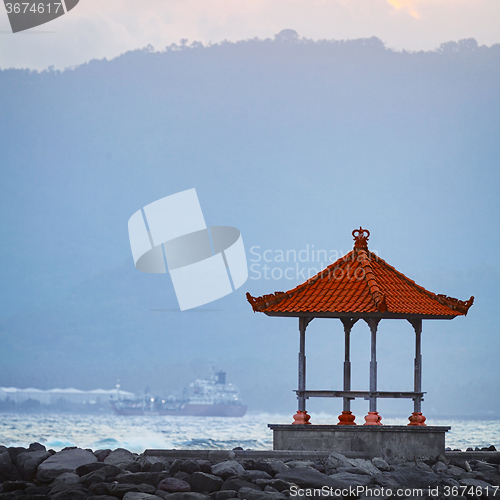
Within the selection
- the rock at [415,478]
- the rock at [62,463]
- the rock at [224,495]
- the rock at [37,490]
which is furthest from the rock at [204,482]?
the rock at [415,478]

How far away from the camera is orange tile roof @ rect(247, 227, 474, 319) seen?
18500 millimetres

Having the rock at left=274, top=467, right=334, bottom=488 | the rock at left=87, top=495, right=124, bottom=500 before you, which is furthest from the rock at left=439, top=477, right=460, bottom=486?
the rock at left=87, top=495, right=124, bottom=500

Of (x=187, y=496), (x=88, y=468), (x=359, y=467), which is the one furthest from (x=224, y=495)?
(x=359, y=467)

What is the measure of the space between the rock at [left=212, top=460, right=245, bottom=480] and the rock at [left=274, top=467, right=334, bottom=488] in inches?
30.1

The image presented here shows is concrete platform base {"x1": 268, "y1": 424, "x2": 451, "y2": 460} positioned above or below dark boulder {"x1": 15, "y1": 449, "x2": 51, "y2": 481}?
above

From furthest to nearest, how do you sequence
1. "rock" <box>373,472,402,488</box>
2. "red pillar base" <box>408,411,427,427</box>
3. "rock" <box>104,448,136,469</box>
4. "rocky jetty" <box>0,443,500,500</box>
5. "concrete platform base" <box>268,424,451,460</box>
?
"red pillar base" <box>408,411,427,427</box> → "concrete platform base" <box>268,424,451,460</box> → "rock" <box>104,448,136,469</box> → "rock" <box>373,472,402,488</box> → "rocky jetty" <box>0,443,500,500</box>

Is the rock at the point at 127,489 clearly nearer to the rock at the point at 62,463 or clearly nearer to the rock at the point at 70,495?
the rock at the point at 70,495

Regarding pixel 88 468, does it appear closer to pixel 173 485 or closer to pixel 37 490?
pixel 37 490

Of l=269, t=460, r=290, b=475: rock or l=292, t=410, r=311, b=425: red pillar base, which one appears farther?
l=292, t=410, r=311, b=425: red pillar base

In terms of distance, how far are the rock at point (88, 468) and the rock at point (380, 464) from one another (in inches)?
221

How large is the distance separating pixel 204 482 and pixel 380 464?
419 centimetres

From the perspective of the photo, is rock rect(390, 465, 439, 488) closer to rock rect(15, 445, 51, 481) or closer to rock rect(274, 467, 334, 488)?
rock rect(274, 467, 334, 488)

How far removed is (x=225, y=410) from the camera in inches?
3162

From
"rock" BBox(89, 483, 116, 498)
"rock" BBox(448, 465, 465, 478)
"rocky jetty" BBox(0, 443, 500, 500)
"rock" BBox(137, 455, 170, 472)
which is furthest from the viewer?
"rock" BBox(448, 465, 465, 478)
